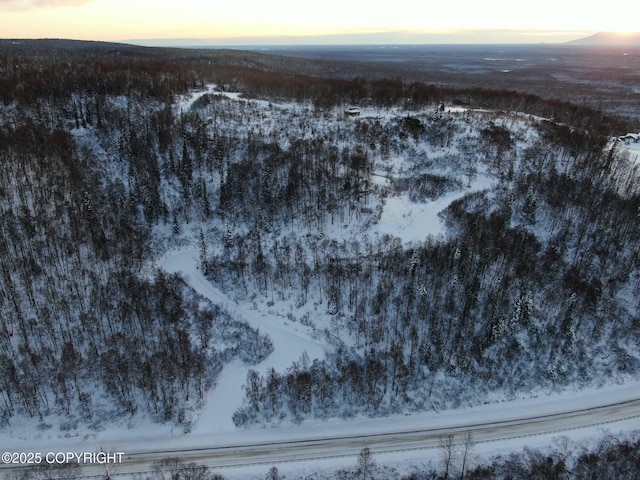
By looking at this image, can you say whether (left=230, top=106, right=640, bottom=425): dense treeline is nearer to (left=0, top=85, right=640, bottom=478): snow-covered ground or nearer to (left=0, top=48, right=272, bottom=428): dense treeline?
(left=0, top=85, right=640, bottom=478): snow-covered ground

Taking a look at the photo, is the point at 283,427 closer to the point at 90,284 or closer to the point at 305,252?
the point at 305,252

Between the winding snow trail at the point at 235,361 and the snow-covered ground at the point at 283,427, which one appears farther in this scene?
the winding snow trail at the point at 235,361

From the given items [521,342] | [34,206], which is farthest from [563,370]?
[34,206]

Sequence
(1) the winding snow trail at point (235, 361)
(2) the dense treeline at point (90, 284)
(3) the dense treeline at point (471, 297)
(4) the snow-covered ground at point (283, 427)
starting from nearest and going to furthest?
(4) the snow-covered ground at point (283, 427), (1) the winding snow trail at point (235, 361), (2) the dense treeline at point (90, 284), (3) the dense treeline at point (471, 297)

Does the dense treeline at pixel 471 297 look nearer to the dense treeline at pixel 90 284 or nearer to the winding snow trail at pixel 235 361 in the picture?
the winding snow trail at pixel 235 361

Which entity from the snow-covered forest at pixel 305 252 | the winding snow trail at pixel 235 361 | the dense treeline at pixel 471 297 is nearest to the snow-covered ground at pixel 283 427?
the winding snow trail at pixel 235 361
